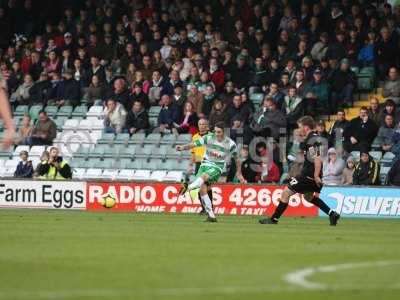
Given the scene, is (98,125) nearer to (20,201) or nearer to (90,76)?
(90,76)

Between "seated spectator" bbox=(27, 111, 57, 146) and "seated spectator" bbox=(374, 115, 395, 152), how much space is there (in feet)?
32.7

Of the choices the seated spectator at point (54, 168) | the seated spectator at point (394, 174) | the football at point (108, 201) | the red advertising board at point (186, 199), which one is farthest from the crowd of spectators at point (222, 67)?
the football at point (108, 201)

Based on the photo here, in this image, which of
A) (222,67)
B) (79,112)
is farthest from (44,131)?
(222,67)

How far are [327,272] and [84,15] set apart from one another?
1046 inches

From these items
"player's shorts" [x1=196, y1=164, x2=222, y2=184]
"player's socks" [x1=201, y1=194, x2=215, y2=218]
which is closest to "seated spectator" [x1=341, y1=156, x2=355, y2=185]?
"player's shorts" [x1=196, y1=164, x2=222, y2=184]

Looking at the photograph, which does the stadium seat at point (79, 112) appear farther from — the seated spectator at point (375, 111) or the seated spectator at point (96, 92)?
the seated spectator at point (375, 111)

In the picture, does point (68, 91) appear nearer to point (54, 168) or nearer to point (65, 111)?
point (65, 111)

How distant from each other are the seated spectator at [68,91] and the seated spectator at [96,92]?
0.37m

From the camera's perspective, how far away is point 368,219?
25.4 m

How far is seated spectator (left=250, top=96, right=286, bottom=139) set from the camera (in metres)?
28.0

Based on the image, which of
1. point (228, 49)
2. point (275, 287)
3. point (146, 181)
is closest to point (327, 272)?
point (275, 287)

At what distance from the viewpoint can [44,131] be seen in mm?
32188

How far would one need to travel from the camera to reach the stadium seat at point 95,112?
108ft

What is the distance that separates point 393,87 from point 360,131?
185 cm
